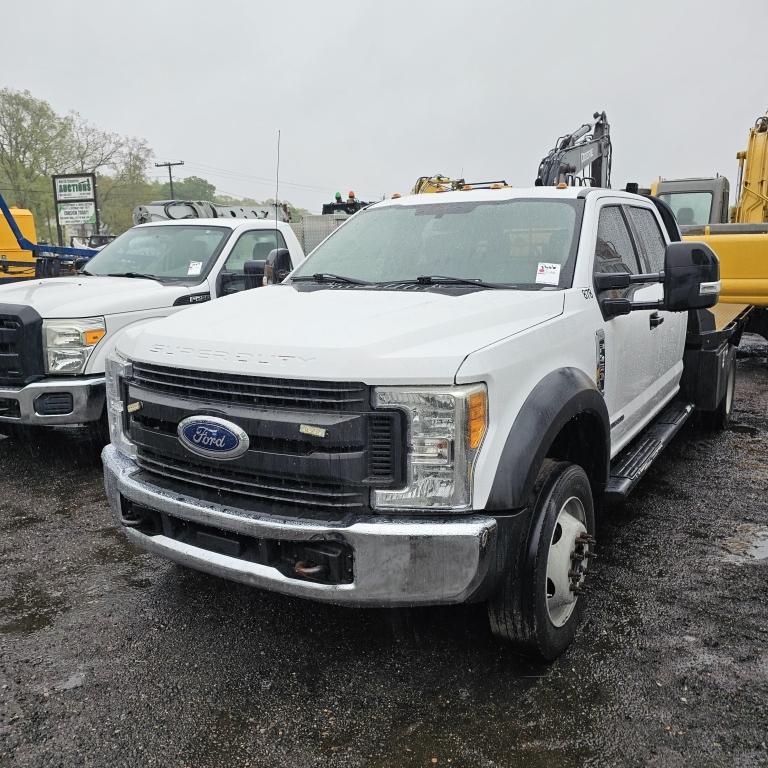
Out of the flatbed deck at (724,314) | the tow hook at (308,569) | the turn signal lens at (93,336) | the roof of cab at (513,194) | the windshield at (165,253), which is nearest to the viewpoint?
the tow hook at (308,569)

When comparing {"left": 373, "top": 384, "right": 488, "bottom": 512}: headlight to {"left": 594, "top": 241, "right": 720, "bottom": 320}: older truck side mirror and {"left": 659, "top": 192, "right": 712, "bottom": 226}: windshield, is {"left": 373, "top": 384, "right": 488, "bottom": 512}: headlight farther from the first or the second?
{"left": 659, "top": 192, "right": 712, "bottom": 226}: windshield

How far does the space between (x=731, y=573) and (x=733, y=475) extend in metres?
1.75

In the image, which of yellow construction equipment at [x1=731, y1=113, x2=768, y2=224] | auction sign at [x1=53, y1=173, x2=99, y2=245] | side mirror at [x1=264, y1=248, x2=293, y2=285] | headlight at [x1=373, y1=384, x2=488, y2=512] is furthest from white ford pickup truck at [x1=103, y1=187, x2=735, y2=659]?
auction sign at [x1=53, y1=173, x2=99, y2=245]

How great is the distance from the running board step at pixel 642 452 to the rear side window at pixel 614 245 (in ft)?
3.38

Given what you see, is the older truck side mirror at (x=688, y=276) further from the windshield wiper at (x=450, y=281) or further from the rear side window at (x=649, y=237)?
the rear side window at (x=649, y=237)

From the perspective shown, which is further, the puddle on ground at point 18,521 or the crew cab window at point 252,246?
the crew cab window at point 252,246

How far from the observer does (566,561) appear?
290cm

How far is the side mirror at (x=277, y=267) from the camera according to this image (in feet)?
15.4

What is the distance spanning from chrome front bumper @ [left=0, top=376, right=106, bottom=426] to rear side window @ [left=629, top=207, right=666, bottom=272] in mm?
3716

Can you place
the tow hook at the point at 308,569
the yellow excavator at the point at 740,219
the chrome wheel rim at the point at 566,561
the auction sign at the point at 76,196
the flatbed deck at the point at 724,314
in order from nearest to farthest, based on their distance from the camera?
1. the tow hook at the point at 308,569
2. the chrome wheel rim at the point at 566,561
3. the flatbed deck at the point at 724,314
4. the yellow excavator at the point at 740,219
5. the auction sign at the point at 76,196

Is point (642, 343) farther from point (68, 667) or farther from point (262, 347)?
point (68, 667)

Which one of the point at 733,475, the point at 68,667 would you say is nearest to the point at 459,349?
the point at 68,667

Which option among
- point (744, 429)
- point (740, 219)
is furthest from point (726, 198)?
point (744, 429)

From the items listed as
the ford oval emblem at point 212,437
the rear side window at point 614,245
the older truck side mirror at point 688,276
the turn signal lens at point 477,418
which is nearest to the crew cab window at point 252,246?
the rear side window at point 614,245
